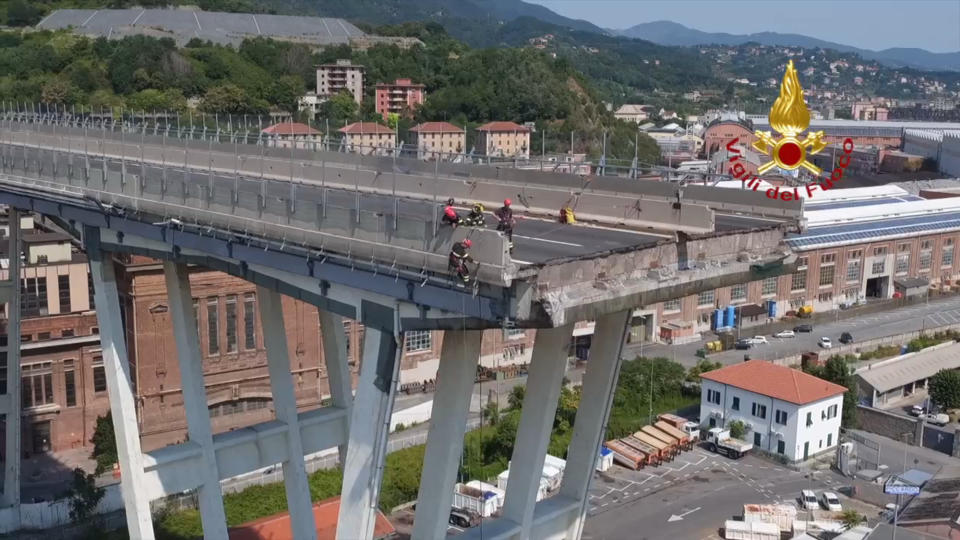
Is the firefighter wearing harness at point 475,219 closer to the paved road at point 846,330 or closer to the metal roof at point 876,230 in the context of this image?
the paved road at point 846,330

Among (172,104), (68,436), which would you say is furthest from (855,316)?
(172,104)

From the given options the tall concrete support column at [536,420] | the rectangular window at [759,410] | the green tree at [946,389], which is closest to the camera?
the tall concrete support column at [536,420]

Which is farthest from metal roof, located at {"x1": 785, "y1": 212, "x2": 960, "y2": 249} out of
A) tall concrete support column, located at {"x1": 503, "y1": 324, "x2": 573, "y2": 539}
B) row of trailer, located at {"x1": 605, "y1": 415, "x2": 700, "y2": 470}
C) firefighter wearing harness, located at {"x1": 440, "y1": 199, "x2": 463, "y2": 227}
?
firefighter wearing harness, located at {"x1": 440, "y1": 199, "x2": 463, "y2": 227}

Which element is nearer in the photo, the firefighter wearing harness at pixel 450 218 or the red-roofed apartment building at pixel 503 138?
the firefighter wearing harness at pixel 450 218

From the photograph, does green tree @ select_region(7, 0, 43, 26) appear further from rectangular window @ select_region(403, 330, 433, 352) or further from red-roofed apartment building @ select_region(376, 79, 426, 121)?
rectangular window @ select_region(403, 330, 433, 352)

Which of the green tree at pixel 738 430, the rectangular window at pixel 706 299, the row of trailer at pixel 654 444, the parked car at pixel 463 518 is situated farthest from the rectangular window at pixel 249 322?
the rectangular window at pixel 706 299

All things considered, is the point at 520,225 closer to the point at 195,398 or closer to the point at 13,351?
the point at 195,398

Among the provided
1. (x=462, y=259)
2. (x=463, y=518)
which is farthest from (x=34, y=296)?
(x=462, y=259)
